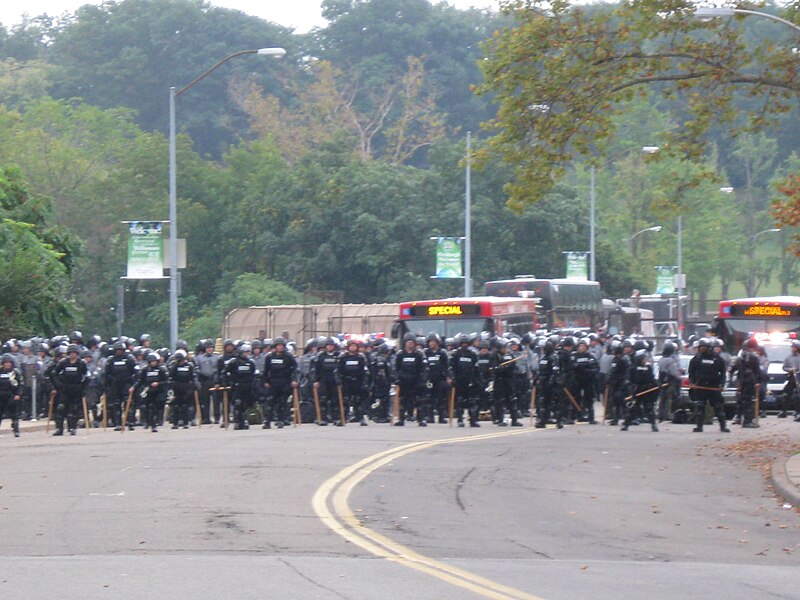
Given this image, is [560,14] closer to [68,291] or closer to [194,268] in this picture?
[68,291]

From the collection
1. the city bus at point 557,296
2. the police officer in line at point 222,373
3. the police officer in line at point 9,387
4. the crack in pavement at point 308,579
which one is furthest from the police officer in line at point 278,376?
the city bus at point 557,296

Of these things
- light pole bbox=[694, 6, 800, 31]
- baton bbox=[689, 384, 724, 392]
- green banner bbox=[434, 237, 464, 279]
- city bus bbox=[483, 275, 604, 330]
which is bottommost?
baton bbox=[689, 384, 724, 392]

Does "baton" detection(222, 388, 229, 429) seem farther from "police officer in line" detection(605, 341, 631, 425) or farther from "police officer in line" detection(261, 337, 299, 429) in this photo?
"police officer in line" detection(605, 341, 631, 425)

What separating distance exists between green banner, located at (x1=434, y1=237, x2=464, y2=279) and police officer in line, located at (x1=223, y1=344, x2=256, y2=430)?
959 inches

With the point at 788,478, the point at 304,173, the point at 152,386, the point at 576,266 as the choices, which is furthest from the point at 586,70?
the point at 304,173

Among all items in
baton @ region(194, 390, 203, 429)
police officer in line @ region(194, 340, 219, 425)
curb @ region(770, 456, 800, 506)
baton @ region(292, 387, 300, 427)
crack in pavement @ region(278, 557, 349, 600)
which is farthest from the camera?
police officer in line @ region(194, 340, 219, 425)

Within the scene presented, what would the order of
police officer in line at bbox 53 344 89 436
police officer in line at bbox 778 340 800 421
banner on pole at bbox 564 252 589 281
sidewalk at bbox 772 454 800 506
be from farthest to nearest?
banner on pole at bbox 564 252 589 281 < police officer in line at bbox 778 340 800 421 < police officer in line at bbox 53 344 89 436 < sidewalk at bbox 772 454 800 506

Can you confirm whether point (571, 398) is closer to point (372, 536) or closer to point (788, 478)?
point (788, 478)

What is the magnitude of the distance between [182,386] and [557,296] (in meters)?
21.5

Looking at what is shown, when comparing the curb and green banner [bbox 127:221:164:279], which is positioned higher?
green banner [bbox 127:221:164:279]

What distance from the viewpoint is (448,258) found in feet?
169

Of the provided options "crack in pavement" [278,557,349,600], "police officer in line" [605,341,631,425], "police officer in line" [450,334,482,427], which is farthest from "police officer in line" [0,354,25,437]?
"crack in pavement" [278,557,349,600]

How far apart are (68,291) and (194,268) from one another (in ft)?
29.7

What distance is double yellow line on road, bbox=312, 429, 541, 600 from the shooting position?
31.8ft
